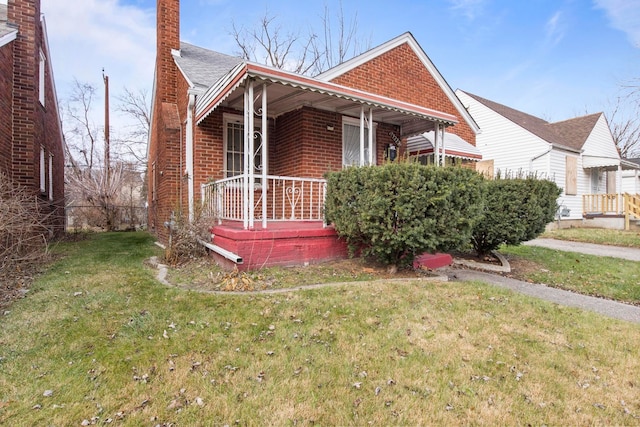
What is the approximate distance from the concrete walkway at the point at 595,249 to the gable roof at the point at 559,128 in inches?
263

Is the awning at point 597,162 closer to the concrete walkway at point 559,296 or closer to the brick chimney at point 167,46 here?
the concrete walkway at point 559,296

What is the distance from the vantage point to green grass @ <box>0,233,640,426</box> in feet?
7.61

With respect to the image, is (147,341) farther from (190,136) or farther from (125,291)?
(190,136)

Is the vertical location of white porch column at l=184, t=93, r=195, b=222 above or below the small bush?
above

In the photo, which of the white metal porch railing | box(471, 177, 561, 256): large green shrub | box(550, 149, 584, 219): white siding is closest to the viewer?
the white metal porch railing

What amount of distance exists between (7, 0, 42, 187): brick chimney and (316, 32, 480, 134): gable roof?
731 cm

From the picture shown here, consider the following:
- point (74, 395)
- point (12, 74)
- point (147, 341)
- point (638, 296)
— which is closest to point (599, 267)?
point (638, 296)

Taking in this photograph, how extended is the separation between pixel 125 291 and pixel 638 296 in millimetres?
7428

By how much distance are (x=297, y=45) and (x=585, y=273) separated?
77.3ft

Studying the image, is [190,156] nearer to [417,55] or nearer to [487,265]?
[487,265]

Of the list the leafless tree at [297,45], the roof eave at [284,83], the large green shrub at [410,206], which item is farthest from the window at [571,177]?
the large green shrub at [410,206]

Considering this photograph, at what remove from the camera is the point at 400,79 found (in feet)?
35.6

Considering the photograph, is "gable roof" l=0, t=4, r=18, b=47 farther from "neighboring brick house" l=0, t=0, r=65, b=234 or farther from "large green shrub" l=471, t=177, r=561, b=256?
"large green shrub" l=471, t=177, r=561, b=256

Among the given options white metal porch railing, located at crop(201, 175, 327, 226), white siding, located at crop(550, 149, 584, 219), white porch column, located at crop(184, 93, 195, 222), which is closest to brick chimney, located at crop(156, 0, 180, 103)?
white porch column, located at crop(184, 93, 195, 222)
